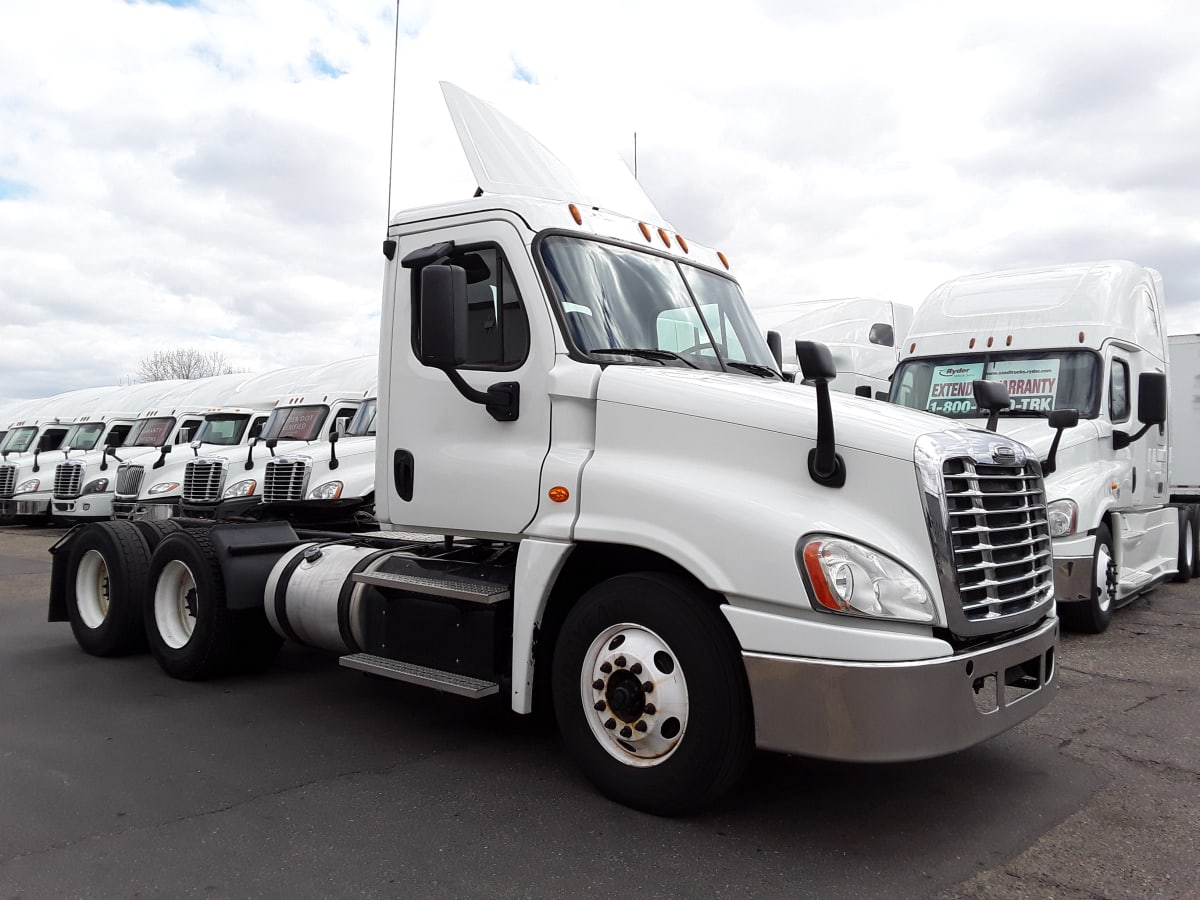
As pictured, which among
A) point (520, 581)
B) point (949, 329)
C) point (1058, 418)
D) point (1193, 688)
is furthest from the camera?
point (949, 329)

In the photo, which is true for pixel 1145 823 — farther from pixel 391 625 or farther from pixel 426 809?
pixel 391 625

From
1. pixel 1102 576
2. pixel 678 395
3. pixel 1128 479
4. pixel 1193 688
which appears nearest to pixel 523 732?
pixel 678 395

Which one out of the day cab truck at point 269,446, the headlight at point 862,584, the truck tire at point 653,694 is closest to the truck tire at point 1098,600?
the headlight at point 862,584

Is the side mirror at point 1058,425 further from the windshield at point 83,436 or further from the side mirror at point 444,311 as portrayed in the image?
the windshield at point 83,436

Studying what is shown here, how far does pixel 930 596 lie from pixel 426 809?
228 centimetres

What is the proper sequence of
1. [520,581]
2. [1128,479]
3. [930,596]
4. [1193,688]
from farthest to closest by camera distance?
[1128,479], [1193,688], [520,581], [930,596]

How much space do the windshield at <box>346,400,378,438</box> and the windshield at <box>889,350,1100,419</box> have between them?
7718mm

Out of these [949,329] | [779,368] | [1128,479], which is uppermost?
[949,329]

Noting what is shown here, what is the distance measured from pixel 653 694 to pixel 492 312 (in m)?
1.97

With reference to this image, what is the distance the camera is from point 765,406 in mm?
4070

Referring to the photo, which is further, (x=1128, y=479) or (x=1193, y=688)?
(x=1128, y=479)

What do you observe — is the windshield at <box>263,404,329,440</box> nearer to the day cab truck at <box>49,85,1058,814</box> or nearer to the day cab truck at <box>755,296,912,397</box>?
the day cab truck at <box>755,296,912,397</box>

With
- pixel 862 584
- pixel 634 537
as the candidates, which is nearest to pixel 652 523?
pixel 634 537

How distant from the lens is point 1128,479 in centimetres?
926
